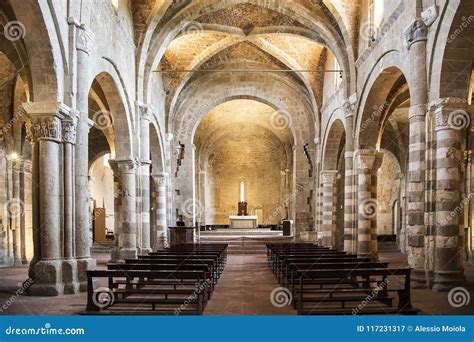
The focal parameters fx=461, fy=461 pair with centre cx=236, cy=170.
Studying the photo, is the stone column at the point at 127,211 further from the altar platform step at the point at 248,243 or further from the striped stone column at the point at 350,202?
the striped stone column at the point at 350,202

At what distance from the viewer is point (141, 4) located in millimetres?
16109

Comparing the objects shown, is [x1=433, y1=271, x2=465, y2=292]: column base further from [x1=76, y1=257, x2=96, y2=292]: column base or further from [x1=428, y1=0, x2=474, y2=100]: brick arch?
[x1=76, y1=257, x2=96, y2=292]: column base

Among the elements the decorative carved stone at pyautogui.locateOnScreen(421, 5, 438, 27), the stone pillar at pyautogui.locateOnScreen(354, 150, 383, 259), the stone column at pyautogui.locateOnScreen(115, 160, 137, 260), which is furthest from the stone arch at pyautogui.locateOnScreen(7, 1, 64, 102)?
the stone pillar at pyautogui.locateOnScreen(354, 150, 383, 259)

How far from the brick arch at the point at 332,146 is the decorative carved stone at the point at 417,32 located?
10254 millimetres

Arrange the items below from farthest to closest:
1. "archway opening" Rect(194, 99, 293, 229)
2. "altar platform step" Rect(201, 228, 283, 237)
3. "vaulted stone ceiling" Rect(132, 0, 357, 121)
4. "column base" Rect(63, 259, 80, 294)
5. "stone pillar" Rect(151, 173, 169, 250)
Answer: "archway opening" Rect(194, 99, 293, 229) → "altar platform step" Rect(201, 228, 283, 237) → "stone pillar" Rect(151, 173, 169, 250) → "vaulted stone ceiling" Rect(132, 0, 357, 121) → "column base" Rect(63, 259, 80, 294)

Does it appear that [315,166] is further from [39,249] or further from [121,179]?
[39,249]

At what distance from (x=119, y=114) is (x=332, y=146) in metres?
10.8

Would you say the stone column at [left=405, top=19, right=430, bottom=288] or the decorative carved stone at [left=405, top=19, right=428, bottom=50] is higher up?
the decorative carved stone at [left=405, top=19, right=428, bottom=50]

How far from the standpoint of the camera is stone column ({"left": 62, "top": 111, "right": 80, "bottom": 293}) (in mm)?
9727

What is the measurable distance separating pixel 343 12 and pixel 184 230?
36.1 ft

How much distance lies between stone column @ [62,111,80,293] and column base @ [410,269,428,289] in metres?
7.36

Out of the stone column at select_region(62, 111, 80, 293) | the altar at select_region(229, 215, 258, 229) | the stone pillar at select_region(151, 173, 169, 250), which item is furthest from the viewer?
the altar at select_region(229, 215, 258, 229)

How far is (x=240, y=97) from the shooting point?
25766mm

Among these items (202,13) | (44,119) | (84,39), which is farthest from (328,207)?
(44,119)
